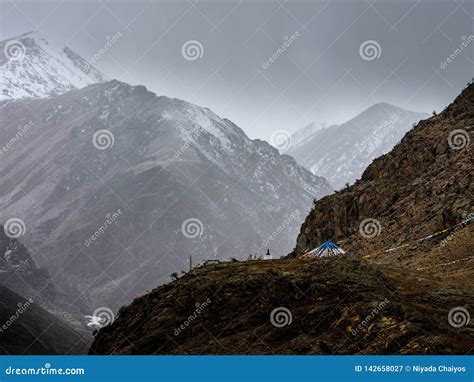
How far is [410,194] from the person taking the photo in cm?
4066

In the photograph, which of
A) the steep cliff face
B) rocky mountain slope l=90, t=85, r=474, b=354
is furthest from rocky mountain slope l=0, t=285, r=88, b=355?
rocky mountain slope l=90, t=85, r=474, b=354

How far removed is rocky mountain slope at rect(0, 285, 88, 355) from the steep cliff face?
284ft

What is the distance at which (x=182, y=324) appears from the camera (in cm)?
2112

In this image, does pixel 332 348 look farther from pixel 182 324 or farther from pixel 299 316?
pixel 182 324

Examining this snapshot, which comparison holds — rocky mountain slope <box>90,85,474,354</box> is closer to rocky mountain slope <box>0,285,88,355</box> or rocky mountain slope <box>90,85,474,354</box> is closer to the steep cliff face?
the steep cliff face

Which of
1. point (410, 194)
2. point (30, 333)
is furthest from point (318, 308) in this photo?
point (30, 333)

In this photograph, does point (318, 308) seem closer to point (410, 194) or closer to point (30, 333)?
point (410, 194)

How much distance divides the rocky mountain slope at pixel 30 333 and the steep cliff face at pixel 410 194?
8654 cm

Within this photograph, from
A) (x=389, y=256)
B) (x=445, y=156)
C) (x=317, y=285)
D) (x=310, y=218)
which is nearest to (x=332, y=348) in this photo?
(x=317, y=285)

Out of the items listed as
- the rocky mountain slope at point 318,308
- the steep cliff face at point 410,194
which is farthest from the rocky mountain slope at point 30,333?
the rocky mountain slope at point 318,308

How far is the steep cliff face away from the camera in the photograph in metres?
35.3

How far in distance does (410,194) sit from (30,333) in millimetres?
130843
